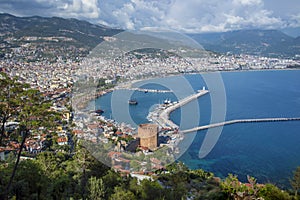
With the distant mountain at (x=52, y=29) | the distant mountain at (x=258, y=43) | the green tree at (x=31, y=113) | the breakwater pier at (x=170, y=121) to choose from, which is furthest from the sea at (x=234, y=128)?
the distant mountain at (x=258, y=43)

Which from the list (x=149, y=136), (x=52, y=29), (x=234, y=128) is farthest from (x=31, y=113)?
(x=52, y=29)

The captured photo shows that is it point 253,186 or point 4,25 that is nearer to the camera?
point 253,186

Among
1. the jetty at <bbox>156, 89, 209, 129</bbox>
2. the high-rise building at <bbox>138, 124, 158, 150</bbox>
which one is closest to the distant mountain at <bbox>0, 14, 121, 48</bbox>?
the jetty at <bbox>156, 89, 209, 129</bbox>

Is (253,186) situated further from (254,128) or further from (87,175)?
(254,128)

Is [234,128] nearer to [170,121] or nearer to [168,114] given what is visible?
[170,121]

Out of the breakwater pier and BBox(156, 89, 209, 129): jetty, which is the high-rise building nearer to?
the breakwater pier

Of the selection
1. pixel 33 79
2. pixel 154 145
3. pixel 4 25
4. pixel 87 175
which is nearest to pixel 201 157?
pixel 154 145
